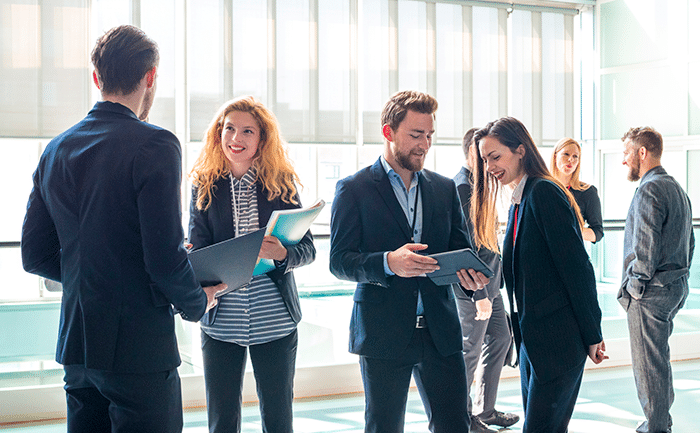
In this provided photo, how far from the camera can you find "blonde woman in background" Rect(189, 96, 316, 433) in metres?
2.27

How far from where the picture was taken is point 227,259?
1.82 m

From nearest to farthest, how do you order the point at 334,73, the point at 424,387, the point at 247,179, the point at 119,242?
1. the point at 119,242
2. the point at 424,387
3. the point at 247,179
4. the point at 334,73

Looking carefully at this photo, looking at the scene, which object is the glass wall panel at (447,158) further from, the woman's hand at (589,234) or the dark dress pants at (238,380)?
the dark dress pants at (238,380)

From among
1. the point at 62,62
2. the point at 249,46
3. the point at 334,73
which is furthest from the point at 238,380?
the point at 334,73

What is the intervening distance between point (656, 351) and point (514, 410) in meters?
0.97

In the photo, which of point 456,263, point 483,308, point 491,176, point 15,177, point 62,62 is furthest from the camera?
point 15,177

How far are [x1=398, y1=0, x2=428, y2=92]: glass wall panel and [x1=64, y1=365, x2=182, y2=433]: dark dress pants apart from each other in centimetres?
683

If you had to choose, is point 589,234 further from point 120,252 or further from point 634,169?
point 120,252

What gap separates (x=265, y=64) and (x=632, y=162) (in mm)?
5105

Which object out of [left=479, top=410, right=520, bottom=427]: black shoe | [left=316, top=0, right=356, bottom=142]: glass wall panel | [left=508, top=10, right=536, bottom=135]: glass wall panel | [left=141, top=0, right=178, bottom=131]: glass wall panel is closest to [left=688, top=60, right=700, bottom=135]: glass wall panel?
[left=508, top=10, right=536, bottom=135]: glass wall panel

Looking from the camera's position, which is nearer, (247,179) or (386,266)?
(386,266)

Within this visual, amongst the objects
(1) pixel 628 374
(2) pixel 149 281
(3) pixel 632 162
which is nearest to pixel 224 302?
(2) pixel 149 281

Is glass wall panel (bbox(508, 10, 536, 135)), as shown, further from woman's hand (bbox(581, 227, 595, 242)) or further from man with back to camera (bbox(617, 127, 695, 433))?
man with back to camera (bbox(617, 127, 695, 433))

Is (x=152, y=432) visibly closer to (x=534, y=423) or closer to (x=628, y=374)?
(x=534, y=423)
